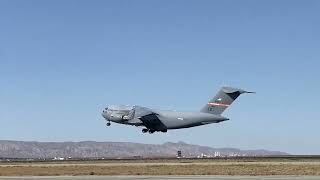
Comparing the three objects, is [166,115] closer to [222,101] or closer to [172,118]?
[172,118]

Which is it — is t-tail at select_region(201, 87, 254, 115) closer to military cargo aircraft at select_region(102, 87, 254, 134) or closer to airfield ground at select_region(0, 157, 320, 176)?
military cargo aircraft at select_region(102, 87, 254, 134)

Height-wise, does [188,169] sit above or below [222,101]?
below

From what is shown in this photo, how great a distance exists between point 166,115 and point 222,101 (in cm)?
Result: 1217

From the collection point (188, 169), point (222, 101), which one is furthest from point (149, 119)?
point (188, 169)

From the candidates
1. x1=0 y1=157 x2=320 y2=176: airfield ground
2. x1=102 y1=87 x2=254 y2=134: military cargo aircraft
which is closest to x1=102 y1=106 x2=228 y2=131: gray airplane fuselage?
x1=102 y1=87 x2=254 y2=134: military cargo aircraft

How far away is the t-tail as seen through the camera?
112m

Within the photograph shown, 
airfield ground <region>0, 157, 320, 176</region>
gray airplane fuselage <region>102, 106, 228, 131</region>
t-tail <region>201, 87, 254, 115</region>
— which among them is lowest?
airfield ground <region>0, 157, 320, 176</region>

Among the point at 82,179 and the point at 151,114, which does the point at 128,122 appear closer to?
the point at 151,114

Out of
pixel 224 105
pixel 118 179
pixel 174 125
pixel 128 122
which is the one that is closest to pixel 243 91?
pixel 224 105

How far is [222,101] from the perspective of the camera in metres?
114

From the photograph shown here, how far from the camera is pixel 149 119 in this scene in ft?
373

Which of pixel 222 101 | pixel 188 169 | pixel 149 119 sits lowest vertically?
pixel 188 169

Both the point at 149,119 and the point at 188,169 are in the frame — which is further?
the point at 149,119

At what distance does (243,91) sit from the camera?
371 feet
